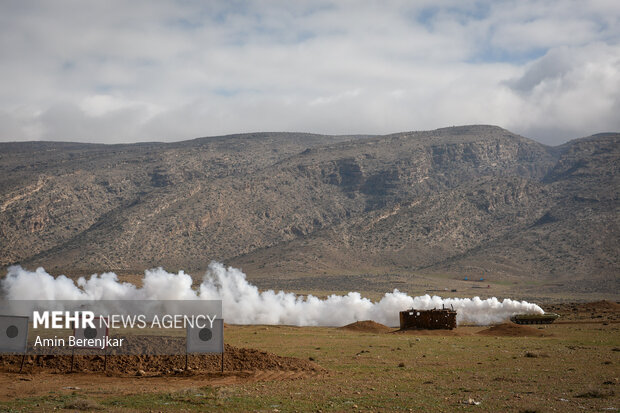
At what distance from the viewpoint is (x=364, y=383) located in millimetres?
27734

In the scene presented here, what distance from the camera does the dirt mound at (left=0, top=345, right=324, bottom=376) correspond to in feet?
98.0

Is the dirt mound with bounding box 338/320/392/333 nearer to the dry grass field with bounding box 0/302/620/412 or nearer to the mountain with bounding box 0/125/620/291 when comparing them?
the dry grass field with bounding box 0/302/620/412

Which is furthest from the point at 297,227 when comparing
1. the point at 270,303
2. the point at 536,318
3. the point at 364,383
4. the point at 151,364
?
the point at 364,383

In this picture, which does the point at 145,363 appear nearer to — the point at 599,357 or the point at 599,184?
the point at 599,357

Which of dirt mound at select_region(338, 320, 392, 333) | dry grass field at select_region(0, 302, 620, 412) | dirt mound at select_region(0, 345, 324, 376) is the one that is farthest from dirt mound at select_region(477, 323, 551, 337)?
dirt mound at select_region(0, 345, 324, 376)

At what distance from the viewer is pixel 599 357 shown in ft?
121

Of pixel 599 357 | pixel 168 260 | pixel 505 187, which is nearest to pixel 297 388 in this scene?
pixel 599 357

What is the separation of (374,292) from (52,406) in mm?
97309

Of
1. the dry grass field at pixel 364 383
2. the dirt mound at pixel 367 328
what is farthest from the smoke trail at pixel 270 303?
the dry grass field at pixel 364 383

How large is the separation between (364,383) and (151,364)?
974 centimetres

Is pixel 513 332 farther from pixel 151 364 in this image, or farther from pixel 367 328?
pixel 151 364

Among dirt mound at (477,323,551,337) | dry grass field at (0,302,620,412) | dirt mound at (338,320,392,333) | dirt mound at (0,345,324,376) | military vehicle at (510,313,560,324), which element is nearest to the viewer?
dry grass field at (0,302,620,412)

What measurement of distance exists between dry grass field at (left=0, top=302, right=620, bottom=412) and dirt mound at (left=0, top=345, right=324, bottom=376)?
0.18 m

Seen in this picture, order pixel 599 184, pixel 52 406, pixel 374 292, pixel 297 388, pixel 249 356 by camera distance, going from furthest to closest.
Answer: pixel 599 184
pixel 374 292
pixel 249 356
pixel 297 388
pixel 52 406
